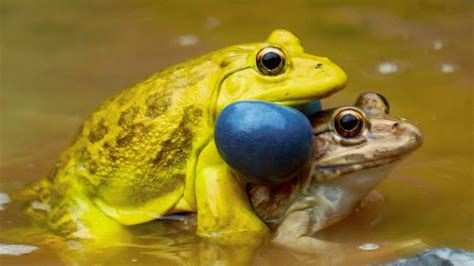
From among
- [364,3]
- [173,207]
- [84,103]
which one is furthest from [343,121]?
[364,3]

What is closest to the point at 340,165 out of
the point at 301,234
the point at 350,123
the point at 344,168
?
the point at 344,168

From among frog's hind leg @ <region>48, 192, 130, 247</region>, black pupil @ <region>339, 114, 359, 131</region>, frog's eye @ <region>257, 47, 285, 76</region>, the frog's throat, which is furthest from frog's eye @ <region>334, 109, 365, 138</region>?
frog's hind leg @ <region>48, 192, 130, 247</region>

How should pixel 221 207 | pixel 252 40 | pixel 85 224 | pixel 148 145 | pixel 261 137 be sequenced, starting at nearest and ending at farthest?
pixel 261 137 < pixel 221 207 < pixel 148 145 < pixel 85 224 < pixel 252 40

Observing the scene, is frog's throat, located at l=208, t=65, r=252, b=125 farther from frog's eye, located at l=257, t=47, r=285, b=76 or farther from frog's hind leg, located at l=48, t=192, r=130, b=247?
frog's hind leg, located at l=48, t=192, r=130, b=247

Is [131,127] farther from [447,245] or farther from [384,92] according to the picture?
[384,92]

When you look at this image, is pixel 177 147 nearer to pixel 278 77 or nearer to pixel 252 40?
pixel 278 77

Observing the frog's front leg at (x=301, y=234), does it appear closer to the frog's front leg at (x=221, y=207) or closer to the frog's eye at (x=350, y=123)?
the frog's front leg at (x=221, y=207)
